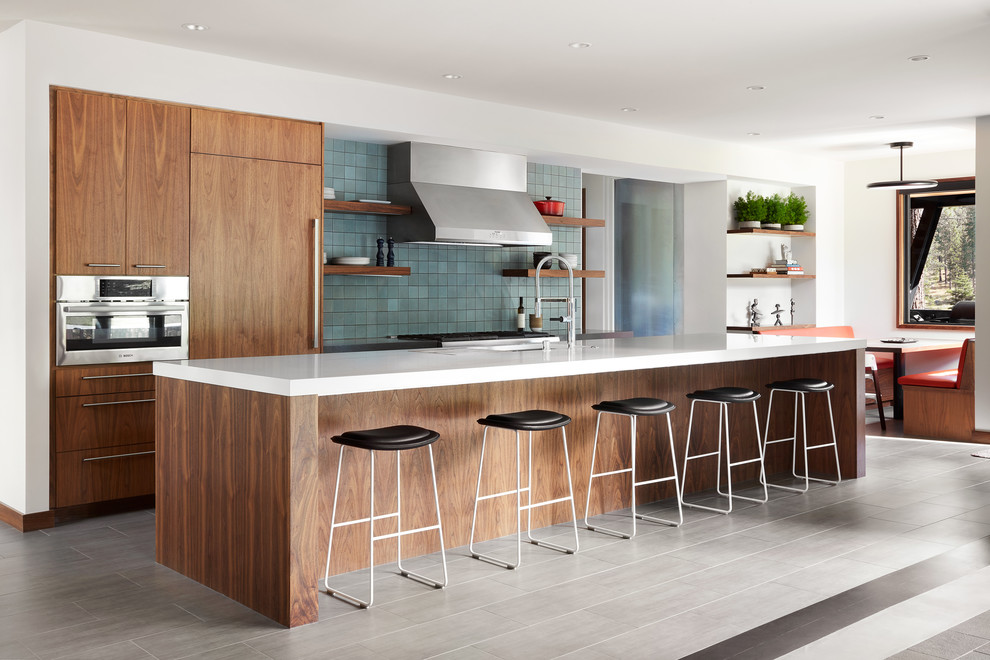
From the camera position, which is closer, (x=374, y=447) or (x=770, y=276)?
(x=374, y=447)

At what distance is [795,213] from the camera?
9.38m

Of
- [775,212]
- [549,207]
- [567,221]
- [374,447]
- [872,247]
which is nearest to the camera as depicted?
[374,447]

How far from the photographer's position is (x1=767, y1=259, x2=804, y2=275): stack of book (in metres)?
9.28

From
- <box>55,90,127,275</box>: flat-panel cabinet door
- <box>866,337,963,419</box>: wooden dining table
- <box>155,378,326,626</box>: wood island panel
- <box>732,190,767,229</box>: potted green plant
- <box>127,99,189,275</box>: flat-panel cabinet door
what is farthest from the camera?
<box>732,190,767,229</box>: potted green plant

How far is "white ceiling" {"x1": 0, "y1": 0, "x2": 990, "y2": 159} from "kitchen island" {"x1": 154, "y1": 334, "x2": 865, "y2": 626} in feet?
5.61

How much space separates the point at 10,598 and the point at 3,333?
184 centimetres

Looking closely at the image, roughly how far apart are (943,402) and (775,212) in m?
2.65

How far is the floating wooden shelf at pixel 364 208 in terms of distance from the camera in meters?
5.95

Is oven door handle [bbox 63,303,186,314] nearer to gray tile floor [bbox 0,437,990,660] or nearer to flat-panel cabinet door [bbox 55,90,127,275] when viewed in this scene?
flat-panel cabinet door [bbox 55,90,127,275]

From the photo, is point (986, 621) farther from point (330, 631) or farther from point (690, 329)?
point (690, 329)

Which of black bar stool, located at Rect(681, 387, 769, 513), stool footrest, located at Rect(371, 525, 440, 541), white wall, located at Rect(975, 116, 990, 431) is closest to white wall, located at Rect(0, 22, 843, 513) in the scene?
stool footrest, located at Rect(371, 525, 440, 541)

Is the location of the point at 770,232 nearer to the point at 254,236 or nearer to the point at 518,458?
the point at 254,236

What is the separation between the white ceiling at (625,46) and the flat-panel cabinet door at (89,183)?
438mm

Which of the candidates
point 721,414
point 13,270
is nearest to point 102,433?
point 13,270
